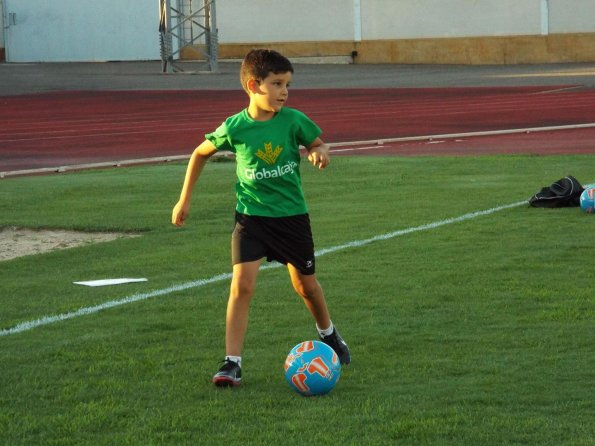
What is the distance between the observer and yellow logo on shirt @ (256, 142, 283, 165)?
22.0ft

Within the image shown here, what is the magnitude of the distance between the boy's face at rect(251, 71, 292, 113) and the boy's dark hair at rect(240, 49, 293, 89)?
2 cm

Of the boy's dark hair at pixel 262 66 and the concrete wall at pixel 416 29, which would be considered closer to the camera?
the boy's dark hair at pixel 262 66

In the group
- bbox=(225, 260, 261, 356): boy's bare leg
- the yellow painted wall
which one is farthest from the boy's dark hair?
the yellow painted wall

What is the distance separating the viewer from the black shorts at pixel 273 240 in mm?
6762

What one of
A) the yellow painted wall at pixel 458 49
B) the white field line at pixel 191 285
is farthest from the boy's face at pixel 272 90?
the yellow painted wall at pixel 458 49

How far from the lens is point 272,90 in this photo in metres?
6.60

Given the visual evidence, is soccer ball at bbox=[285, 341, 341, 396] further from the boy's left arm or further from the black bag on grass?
the black bag on grass

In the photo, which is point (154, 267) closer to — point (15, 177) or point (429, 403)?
point (429, 403)

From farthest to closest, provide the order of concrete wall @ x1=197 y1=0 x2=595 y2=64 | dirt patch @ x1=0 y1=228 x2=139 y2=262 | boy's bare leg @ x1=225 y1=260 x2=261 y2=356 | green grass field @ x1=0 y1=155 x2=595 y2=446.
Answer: concrete wall @ x1=197 y1=0 x2=595 y2=64 < dirt patch @ x1=0 y1=228 x2=139 y2=262 < boy's bare leg @ x1=225 y1=260 x2=261 y2=356 < green grass field @ x1=0 y1=155 x2=595 y2=446

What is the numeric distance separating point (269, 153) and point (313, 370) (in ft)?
3.87

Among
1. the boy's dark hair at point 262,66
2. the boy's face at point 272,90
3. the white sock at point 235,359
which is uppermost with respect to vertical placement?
the boy's dark hair at point 262,66

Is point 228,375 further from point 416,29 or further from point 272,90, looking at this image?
point 416,29

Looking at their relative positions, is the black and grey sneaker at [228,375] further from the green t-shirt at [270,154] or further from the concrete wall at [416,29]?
the concrete wall at [416,29]

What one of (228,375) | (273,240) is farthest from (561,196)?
(228,375)
